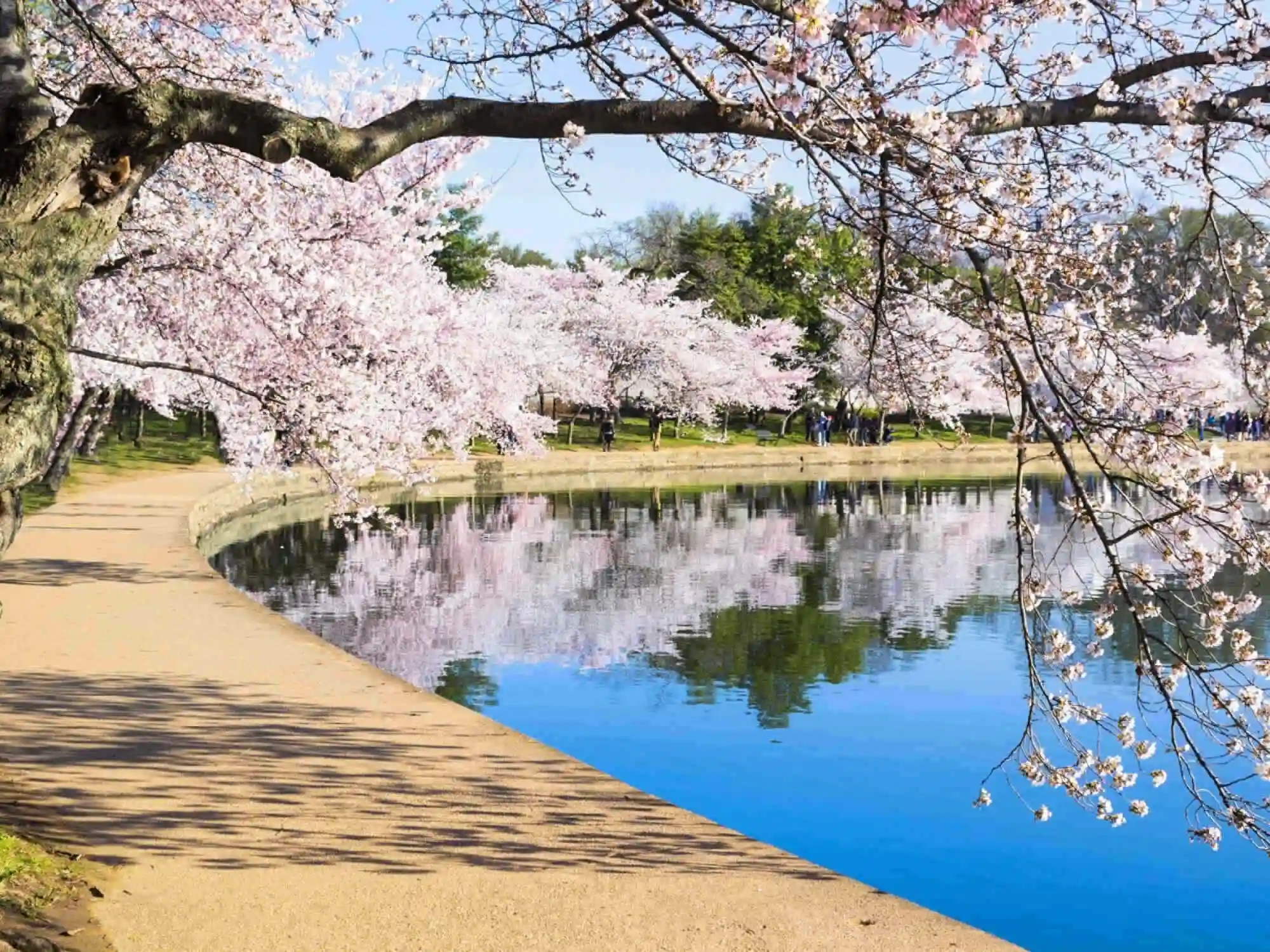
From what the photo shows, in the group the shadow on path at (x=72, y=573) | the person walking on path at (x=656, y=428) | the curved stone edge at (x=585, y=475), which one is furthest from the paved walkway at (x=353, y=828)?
the person walking on path at (x=656, y=428)

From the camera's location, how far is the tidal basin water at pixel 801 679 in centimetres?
772

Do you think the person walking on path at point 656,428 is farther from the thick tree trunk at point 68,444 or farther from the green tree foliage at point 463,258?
the thick tree trunk at point 68,444

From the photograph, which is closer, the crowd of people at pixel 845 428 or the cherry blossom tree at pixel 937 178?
the cherry blossom tree at pixel 937 178

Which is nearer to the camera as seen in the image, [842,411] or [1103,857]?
[1103,857]

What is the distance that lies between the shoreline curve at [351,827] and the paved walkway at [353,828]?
0.01 m

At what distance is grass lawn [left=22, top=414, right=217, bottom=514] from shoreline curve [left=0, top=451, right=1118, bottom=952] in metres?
16.3

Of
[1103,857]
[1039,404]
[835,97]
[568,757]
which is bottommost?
[1103,857]

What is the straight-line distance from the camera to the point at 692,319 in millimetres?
52500

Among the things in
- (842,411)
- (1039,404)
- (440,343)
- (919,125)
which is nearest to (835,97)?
(919,125)

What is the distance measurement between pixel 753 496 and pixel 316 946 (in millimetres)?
28206

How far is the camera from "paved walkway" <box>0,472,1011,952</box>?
4.64m

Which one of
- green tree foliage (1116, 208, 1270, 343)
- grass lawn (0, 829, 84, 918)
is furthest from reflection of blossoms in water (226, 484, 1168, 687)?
grass lawn (0, 829, 84, 918)

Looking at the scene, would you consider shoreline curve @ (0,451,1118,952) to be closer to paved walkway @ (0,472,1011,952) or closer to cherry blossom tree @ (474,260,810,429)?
paved walkway @ (0,472,1011,952)

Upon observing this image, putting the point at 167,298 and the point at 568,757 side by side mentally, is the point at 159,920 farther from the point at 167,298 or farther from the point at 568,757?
the point at 167,298
